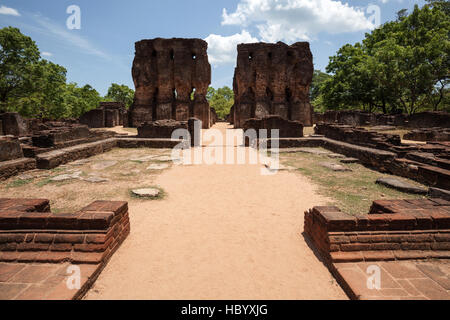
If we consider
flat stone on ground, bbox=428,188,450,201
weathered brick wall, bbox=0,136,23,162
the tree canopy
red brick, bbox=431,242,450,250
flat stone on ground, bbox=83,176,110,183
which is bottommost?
red brick, bbox=431,242,450,250

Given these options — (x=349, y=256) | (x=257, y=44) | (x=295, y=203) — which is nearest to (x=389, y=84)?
(x=257, y=44)

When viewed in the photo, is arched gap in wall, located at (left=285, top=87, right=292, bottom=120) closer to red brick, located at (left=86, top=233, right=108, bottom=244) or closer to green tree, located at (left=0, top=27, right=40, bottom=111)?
red brick, located at (left=86, top=233, right=108, bottom=244)

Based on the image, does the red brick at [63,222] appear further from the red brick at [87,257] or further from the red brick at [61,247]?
the red brick at [87,257]

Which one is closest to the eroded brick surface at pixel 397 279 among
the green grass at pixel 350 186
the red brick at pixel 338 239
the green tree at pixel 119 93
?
the red brick at pixel 338 239

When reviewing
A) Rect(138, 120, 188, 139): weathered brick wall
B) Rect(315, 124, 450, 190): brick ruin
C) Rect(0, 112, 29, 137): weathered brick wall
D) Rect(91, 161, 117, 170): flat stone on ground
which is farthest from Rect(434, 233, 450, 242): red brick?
Rect(0, 112, 29, 137): weathered brick wall

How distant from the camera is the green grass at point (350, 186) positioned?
4129 millimetres

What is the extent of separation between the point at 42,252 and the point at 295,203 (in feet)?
12.4

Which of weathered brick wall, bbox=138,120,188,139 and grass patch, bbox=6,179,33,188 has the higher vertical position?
weathered brick wall, bbox=138,120,188,139

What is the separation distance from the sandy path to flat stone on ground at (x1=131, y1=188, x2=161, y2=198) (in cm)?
27

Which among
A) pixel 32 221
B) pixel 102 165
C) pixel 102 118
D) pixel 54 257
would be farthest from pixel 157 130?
pixel 102 118

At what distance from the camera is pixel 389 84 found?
19.8 metres

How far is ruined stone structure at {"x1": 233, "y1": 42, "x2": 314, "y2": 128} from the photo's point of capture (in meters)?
21.9

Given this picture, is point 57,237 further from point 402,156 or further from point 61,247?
point 402,156

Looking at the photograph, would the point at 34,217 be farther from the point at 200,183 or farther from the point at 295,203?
the point at 295,203
